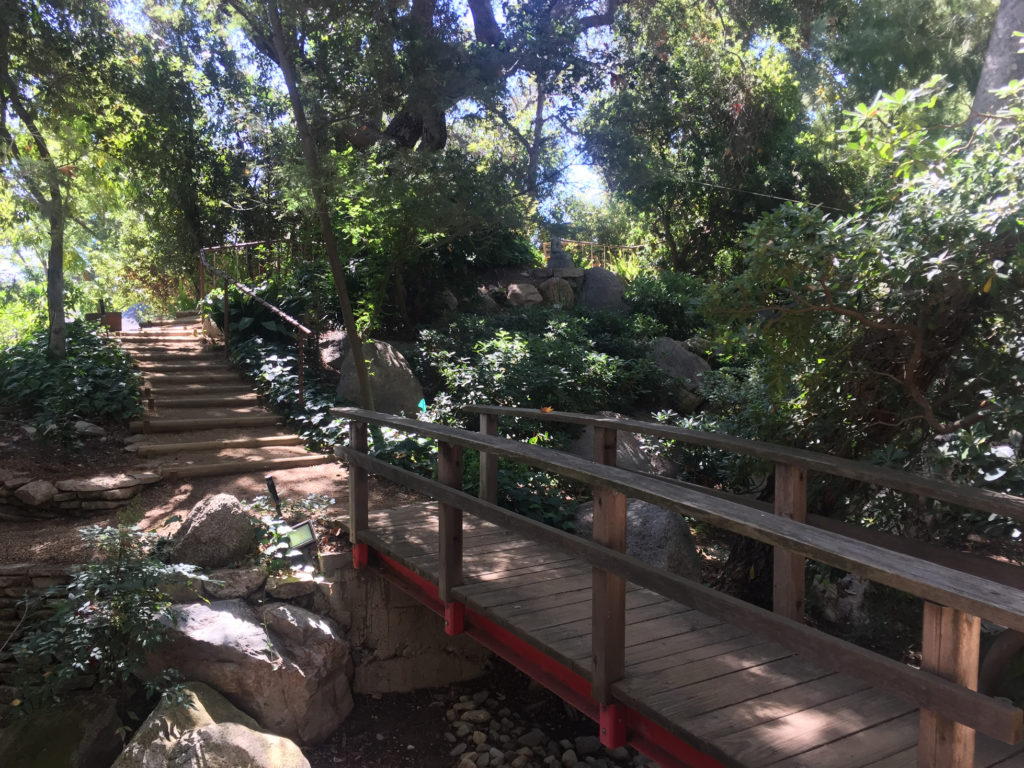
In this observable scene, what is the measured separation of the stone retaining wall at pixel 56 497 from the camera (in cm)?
572

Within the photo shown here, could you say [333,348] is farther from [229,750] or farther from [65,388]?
[229,750]

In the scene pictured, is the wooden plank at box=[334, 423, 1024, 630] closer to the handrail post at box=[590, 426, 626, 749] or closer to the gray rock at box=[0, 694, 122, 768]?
the handrail post at box=[590, 426, 626, 749]

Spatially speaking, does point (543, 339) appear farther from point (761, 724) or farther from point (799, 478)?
point (761, 724)

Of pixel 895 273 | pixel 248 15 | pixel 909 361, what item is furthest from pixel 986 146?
pixel 248 15

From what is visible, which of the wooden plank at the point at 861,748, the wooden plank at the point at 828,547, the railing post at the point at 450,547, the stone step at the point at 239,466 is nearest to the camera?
the wooden plank at the point at 828,547

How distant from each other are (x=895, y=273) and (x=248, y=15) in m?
8.03

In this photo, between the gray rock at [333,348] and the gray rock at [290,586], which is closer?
the gray rock at [290,586]

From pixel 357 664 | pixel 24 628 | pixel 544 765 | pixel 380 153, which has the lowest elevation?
pixel 544 765

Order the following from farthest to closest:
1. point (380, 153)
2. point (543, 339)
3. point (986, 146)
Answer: point (543, 339), point (380, 153), point (986, 146)

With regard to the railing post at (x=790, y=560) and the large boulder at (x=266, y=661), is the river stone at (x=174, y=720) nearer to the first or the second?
the large boulder at (x=266, y=661)

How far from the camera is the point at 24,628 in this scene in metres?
4.32

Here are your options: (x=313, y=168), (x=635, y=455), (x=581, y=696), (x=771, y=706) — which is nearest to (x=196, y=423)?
(x=313, y=168)

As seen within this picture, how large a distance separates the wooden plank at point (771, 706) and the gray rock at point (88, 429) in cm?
656

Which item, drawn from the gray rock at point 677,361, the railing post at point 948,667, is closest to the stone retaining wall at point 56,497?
the railing post at point 948,667
